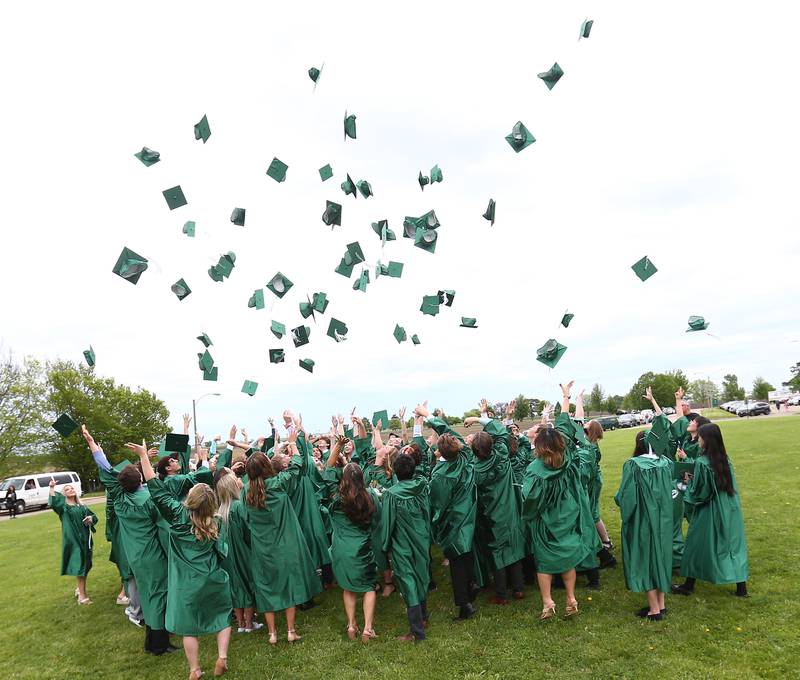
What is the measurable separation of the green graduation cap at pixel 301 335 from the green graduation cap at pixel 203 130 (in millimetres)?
3574

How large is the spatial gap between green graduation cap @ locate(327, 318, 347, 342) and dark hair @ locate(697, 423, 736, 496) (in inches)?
246

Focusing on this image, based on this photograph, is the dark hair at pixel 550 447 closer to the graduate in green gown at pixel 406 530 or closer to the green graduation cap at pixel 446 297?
the graduate in green gown at pixel 406 530

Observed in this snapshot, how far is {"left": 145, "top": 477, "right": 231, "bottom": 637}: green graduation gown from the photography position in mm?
4980

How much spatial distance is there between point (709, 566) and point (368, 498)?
3489 millimetres

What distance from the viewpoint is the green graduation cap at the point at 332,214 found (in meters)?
9.77

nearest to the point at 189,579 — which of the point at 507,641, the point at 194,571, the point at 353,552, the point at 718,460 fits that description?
the point at 194,571

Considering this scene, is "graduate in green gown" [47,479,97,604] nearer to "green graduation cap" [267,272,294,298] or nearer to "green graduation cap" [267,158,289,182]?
"green graduation cap" [267,272,294,298]

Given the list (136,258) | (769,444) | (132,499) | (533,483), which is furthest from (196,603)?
(769,444)

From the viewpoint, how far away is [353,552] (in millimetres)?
5672

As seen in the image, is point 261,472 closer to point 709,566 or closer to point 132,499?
point 132,499

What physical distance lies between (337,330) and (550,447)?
5626 mm

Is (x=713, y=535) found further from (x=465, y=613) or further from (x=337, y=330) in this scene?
(x=337, y=330)

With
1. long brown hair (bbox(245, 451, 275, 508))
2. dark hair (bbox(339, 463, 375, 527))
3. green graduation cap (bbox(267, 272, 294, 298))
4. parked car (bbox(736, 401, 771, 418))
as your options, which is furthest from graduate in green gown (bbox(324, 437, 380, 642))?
parked car (bbox(736, 401, 771, 418))

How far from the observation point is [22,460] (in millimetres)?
39000
